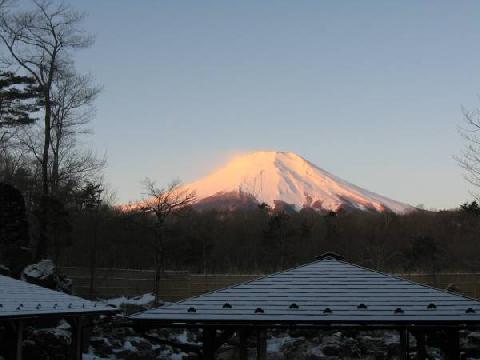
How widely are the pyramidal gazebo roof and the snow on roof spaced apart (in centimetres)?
343

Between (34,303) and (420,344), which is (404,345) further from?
(34,303)

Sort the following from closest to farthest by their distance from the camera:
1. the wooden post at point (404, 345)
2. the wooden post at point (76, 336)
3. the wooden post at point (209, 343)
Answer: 1. the wooden post at point (209, 343)
2. the wooden post at point (404, 345)
3. the wooden post at point (76, 336)

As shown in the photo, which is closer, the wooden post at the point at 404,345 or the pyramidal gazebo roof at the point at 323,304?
the pyramidal gazebo roof at the point at 323,304

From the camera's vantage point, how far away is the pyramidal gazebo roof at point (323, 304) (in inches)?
324

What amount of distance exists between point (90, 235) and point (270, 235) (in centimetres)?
920

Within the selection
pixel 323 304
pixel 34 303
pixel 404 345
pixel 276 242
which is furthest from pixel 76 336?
pixel 276 242

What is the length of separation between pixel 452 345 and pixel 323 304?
5.84 feet

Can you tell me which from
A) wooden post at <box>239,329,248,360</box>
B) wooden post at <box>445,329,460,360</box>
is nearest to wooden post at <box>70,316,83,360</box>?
wooden post at <box>239,329,248,360</box>

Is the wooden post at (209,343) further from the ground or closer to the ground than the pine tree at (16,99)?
closer to the ground

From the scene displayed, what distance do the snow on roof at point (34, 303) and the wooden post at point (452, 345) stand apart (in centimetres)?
685

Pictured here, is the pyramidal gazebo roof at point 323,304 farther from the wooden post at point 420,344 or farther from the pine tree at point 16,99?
the pine tree at point 16,99

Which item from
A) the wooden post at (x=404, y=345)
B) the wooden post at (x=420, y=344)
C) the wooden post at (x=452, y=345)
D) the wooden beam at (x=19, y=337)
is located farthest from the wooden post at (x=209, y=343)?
the wooden beam at (x=19, y=337)

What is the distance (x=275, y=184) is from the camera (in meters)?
92.2

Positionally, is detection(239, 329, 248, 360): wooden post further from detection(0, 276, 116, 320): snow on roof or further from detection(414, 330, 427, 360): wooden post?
detection(0, 276, 116, 320): snow on roof
